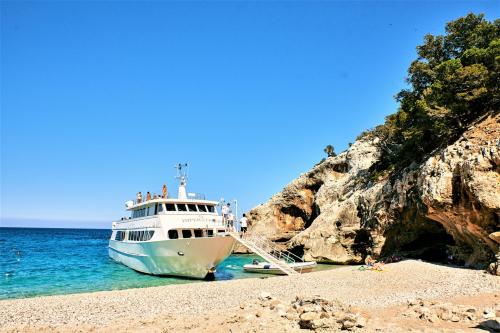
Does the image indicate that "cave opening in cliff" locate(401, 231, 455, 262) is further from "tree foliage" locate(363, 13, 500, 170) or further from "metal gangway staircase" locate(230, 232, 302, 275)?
"metal gangway staircase" locate(230, 232, 302, 275)

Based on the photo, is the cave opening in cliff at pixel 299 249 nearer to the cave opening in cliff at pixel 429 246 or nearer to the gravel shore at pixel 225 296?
the cave opening in cliff at pixel 429 246

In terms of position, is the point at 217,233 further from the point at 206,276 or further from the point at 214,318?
the point at 214,318

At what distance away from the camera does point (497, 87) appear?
78.3 feet

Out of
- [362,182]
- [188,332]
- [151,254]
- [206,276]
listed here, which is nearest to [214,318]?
[188,332]

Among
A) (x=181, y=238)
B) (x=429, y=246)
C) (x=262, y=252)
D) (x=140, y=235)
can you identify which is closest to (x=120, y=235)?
(x=140, y=235)

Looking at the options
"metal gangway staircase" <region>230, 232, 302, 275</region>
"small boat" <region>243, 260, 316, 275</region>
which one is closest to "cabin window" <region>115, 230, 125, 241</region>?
"small boat" <region>243, 260, 316, 275</region>

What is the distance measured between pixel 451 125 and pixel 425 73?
22.5ft

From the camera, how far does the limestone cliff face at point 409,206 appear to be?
62.6 feet

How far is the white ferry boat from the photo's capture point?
930 inches

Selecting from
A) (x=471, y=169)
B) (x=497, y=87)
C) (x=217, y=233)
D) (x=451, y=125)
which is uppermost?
(x=497, y=87)

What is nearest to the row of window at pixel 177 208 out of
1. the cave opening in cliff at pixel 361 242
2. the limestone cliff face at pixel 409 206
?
the limestone cliff face at pixel 409 206

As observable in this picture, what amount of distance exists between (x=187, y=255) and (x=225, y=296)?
27.8 feet

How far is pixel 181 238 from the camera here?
937 inches

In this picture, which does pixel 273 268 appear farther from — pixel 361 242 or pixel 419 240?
pixel 419 240
